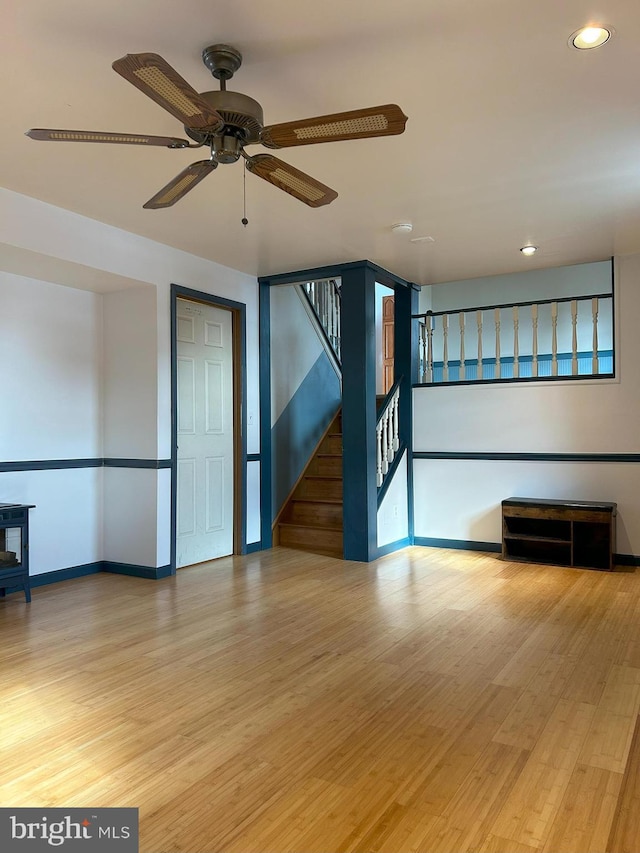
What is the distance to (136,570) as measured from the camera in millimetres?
5262

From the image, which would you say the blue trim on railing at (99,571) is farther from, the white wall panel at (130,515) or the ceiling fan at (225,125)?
the ceiling fan at (225,125)

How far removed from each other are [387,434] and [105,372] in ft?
8.69

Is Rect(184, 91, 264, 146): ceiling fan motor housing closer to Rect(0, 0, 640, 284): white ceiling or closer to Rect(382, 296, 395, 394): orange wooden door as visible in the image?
Rect(0, 0, 640, 284): white ceiling

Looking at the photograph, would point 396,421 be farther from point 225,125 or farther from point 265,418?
point 225,125

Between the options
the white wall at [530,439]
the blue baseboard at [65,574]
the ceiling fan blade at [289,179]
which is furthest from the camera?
the white wall at [530,439]

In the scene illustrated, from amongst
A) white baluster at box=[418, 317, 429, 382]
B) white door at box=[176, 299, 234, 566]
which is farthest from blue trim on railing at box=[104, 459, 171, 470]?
white baluster at box=[418, 317, 429, 382]

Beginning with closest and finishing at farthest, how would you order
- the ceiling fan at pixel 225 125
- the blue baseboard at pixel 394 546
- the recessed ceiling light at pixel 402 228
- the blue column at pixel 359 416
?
the ceiling fan at pixel 225 125 < the recessed ceiling light at pixel 402 228 < the blue column at pixel 359 416 < the blue baseboard at pixel 394 546

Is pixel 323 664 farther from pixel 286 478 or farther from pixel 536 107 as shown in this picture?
pixel 286 478

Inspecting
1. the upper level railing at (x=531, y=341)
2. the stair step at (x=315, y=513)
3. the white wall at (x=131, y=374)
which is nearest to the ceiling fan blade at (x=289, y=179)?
the white wall at (x=131, y=374)

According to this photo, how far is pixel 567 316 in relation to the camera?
7.94 metres

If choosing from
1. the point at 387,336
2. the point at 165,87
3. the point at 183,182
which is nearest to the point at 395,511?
the point at 387,336

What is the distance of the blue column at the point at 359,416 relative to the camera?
5.73 meters

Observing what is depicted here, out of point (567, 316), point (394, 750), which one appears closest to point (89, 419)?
point (394, 750)

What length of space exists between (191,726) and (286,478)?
4309 millimetres
